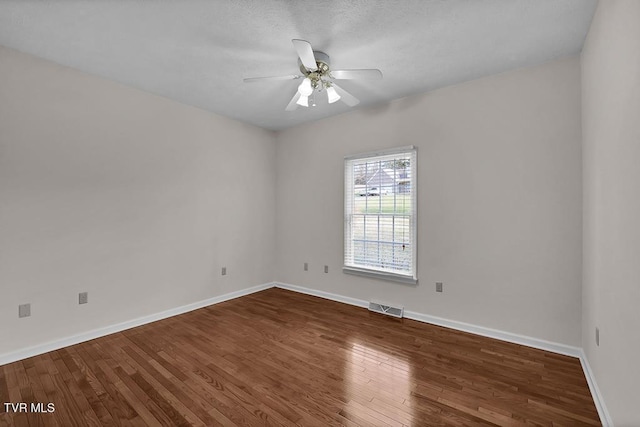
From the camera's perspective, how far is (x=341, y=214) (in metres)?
4.18

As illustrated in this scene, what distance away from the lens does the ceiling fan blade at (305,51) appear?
195cm

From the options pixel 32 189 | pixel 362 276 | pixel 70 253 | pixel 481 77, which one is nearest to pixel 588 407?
pixel 362 276

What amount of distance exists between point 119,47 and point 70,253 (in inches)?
80.6

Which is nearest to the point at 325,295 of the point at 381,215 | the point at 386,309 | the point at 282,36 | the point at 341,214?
the point at 386,309

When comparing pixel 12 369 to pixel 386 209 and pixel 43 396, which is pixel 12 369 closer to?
pixel 43 396

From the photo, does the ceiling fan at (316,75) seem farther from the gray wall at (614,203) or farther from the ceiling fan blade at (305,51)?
the gray wall at (614,203)

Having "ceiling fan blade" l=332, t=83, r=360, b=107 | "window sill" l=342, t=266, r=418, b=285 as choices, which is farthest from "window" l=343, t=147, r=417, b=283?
"ceiling fan blade" l=332, t=83, r=360, b=107

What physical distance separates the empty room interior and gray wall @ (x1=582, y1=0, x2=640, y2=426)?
2 centimetres

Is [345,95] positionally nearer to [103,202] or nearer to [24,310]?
[103,202]

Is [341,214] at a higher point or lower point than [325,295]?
higher

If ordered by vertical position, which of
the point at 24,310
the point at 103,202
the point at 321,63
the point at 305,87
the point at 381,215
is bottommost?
the point at 24,310

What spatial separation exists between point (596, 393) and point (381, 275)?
2147 mm

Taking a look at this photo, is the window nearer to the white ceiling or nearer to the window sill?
the window sill

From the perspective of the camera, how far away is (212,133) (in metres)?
4.06
